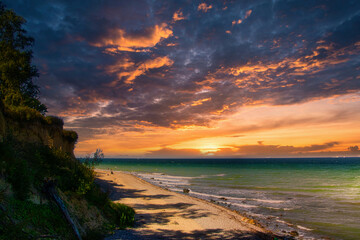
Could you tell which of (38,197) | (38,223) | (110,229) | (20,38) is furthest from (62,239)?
(20,38)

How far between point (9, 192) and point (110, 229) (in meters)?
6.26

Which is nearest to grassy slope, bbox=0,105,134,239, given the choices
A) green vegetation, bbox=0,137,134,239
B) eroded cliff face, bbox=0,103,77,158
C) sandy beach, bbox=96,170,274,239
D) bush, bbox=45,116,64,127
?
green vegetation, bbox=0,137,134,239

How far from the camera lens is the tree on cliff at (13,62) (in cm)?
2016

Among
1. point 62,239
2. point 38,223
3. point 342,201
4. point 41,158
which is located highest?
point 41,158

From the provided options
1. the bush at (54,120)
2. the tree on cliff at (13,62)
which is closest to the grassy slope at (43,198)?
the bush at (54,120)

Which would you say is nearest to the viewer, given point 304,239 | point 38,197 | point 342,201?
point 38,197

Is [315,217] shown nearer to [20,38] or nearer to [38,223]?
[38,223]

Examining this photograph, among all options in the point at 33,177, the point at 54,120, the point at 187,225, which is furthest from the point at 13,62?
the point at 187,225

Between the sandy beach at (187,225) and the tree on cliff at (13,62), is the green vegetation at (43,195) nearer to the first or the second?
the sandy beach at (187,225)

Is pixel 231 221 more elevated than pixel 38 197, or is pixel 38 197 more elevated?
pixel 38 197

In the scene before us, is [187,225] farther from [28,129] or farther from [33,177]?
[28,129]

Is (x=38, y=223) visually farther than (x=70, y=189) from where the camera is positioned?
No

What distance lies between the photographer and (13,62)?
2053 centimetres

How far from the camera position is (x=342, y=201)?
29375 millimetres
